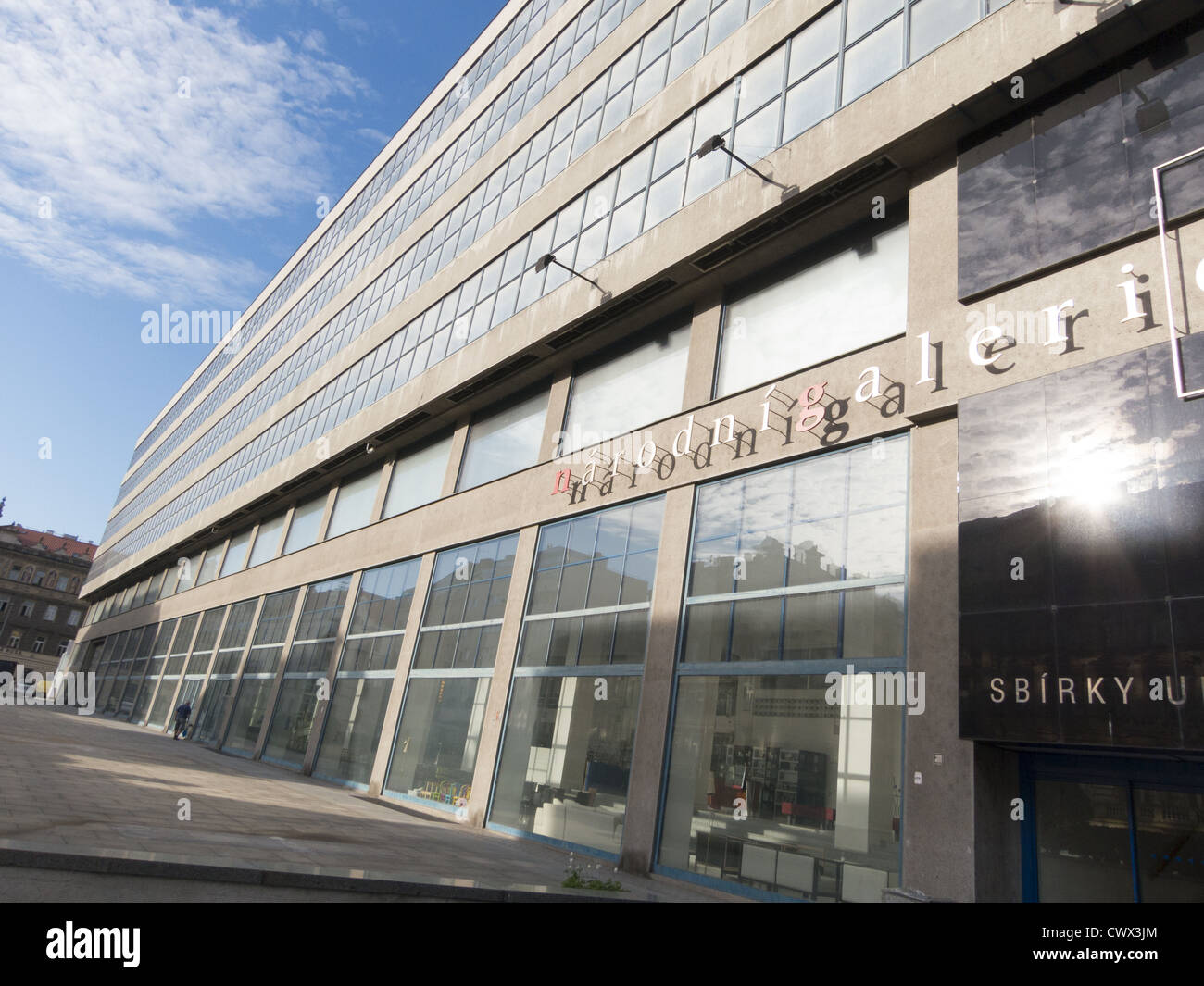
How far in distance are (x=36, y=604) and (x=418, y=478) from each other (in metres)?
94.1

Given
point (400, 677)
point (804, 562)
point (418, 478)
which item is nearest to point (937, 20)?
point (804, 562)

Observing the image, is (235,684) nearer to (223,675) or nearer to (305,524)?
(223,675)

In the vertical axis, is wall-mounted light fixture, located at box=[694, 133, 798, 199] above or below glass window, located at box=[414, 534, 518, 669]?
above

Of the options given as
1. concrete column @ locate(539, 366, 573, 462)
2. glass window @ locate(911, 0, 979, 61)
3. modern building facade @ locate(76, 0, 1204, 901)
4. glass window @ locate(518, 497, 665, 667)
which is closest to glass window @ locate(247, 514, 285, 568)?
modern building facade @ locate(76, 0, 1204, 901)

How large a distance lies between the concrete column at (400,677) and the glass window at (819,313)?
11476 millimetres

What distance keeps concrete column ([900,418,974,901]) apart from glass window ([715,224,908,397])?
282 centimetres

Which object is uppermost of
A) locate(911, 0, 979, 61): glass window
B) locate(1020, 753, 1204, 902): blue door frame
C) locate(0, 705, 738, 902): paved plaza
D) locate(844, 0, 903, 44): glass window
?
locate(844, 0, 903, 44): glass window

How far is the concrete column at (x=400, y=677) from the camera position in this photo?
70.3 ft

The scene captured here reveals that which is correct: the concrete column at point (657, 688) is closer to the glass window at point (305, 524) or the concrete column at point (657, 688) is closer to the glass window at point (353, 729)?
the glass window at point (353, 729)

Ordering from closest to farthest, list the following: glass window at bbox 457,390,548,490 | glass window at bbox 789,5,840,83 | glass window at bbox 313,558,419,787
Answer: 1. glass window at bbox 789,5,840,83
2. glass window at bbox 457,390,548,490
3. glass window at bbox 313,558,419,787

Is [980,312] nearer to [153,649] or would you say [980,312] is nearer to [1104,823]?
[1104,823]

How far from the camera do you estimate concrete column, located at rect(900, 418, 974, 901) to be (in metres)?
9.20

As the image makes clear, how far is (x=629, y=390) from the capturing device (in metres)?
18.5

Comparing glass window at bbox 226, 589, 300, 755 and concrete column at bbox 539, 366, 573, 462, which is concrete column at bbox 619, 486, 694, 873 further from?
glass window at bbox 226, 589, 300, 755
